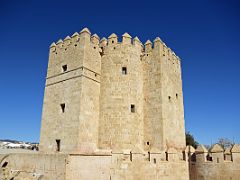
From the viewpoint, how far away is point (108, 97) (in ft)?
48.0

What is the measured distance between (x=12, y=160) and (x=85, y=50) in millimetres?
7749

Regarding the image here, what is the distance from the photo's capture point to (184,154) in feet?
45.3

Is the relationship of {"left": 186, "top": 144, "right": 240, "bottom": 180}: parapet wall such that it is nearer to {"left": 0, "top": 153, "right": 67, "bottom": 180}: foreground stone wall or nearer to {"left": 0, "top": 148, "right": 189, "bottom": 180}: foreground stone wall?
{"left": 0, "top": 148, "right": 189, "bottom": 180}: foreground stone wall

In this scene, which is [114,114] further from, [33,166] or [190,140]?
[190,140]

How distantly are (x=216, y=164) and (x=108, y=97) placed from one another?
7.30 metres

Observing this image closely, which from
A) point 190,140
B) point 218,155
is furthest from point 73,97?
point 190,140

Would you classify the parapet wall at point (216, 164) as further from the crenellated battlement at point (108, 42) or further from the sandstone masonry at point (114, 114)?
the crenellated battlement at point (108, 42)

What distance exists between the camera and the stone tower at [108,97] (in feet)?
44.6

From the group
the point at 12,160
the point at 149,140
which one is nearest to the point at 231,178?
the point at 149,140

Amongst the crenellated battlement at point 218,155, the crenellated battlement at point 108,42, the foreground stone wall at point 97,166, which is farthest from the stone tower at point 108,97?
the crenellated battlement at point 218,155

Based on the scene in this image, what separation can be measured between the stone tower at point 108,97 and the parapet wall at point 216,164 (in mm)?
1946

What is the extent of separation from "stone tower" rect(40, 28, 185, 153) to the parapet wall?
6.39ft

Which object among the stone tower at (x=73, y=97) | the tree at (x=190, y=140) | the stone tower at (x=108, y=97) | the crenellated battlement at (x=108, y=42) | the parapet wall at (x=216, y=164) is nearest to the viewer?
the parapet wall at (x=216, y=164)

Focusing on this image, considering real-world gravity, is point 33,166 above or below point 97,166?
below
